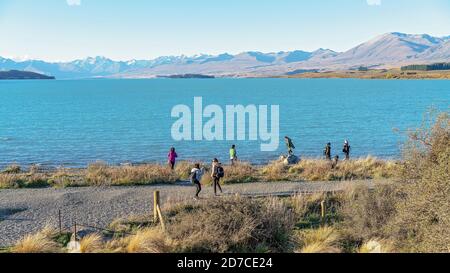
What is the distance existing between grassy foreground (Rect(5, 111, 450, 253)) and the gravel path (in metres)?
2.22

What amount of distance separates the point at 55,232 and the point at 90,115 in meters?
67.4

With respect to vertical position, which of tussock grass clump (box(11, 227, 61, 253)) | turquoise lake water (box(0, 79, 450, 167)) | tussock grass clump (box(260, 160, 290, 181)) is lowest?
turquoise lake water (box(0, 79, 450, 167))

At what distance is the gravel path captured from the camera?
14.0m

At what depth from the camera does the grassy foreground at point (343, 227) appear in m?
8.76

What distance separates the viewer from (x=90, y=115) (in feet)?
253

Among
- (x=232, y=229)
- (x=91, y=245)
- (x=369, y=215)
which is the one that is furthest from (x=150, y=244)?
(x=369, y=215)

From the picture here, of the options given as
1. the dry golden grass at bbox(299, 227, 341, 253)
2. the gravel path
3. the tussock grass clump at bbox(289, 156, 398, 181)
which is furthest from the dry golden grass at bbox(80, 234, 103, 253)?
the tussock grass clump at bbox(289, 156, 398, 181)

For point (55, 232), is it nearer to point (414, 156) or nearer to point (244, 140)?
point (414, 156)

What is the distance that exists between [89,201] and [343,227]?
365 inches

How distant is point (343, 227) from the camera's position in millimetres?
12219

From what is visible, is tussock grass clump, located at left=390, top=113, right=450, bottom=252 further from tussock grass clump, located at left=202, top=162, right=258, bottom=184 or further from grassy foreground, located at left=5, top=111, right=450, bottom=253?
tussock grass clump, located at left=202, top=162, right=258, bottom=184
